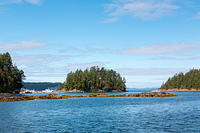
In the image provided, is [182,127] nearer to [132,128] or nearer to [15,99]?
[132,128]

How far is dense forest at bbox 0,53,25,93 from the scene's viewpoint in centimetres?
15462

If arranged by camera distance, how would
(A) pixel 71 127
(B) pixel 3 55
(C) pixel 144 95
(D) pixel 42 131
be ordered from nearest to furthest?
(D) pixel 42 131, (A) pixel 71 127, (C) pixel 144 95, (B) pixel 3 55

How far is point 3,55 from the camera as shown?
573 ft

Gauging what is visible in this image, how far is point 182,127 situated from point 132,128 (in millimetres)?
7316

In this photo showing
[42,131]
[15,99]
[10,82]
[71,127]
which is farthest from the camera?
[10,82]

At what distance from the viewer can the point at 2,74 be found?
152 meters

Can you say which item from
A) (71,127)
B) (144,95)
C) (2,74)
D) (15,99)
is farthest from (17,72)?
(71,127)

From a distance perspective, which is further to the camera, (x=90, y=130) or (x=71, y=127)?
(x=71, y=127)

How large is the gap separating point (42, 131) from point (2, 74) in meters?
127

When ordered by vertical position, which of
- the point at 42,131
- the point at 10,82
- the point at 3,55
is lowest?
the point at 42,131

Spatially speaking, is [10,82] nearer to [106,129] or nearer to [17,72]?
[17,72]

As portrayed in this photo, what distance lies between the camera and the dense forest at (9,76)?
155 meters

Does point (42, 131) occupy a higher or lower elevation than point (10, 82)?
lower

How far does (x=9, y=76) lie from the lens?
162 m
